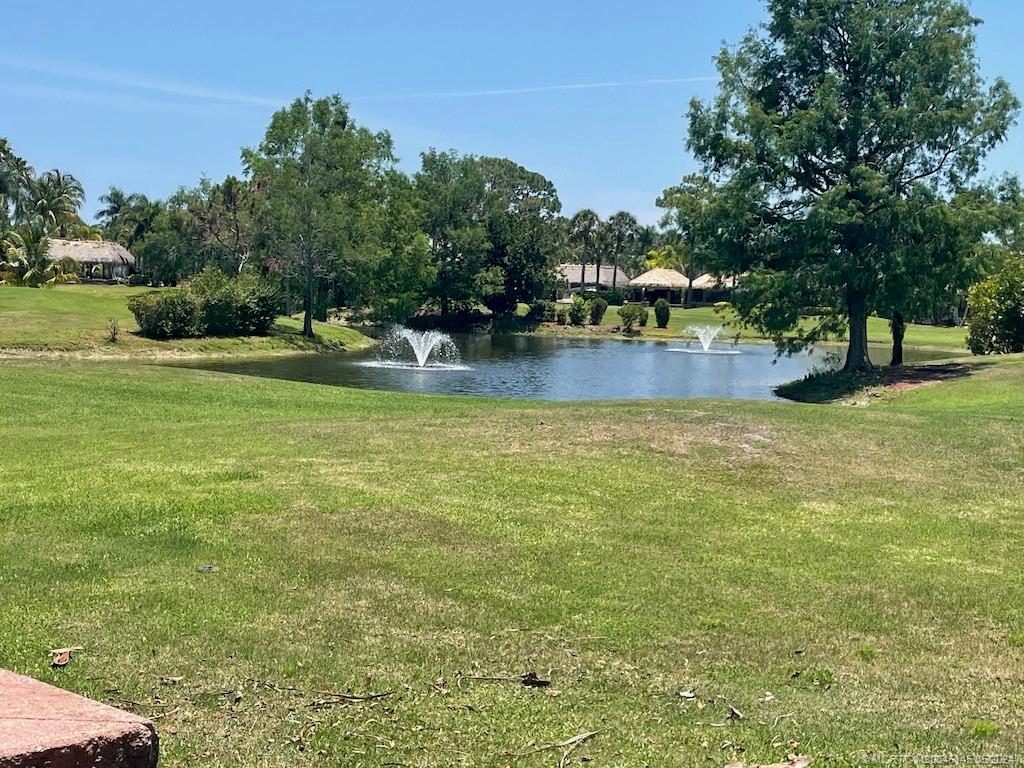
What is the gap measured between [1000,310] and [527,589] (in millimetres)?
38111

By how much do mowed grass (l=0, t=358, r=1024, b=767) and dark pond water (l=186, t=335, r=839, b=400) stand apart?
18211mm

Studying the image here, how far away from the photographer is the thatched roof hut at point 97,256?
95312mm

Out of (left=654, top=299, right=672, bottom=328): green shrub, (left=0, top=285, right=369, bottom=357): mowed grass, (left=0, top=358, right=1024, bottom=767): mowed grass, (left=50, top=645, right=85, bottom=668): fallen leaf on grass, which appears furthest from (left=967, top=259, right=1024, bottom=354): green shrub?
(left=50, top=645, right=85, bottom=668): fallen leaf on grass

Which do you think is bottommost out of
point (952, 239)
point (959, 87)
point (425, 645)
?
point (425, 645)

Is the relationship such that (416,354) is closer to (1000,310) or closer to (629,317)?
(1000,310)

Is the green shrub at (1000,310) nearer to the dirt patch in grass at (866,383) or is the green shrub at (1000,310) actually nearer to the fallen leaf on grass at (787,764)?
the dirt patch in grass at (866,383)

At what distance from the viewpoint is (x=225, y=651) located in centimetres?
609

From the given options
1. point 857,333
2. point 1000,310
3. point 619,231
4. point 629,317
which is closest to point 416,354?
point 857,333

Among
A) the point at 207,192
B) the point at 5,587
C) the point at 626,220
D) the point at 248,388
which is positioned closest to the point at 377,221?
the point at 207,192

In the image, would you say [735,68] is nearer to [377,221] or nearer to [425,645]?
[377,221]

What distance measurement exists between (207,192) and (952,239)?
67.4 meters

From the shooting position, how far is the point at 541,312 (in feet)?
275

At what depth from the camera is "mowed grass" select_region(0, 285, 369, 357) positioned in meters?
40.3

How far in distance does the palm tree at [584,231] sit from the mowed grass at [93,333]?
64072 mm
